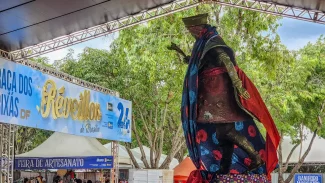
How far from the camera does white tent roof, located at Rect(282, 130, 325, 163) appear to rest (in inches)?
764

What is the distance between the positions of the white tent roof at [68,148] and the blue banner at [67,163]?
0.90 ft

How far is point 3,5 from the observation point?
8531mm

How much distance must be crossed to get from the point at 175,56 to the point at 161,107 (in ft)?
11.1

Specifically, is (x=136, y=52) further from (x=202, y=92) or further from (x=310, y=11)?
(x=202, y=92)

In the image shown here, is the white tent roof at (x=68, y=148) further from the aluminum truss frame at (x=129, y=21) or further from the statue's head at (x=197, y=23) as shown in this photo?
the statue's head at (x=197, y=23)

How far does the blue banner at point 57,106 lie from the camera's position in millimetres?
8984

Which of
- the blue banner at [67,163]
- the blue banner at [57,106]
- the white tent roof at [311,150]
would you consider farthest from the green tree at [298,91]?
the blue banner at [67,163]

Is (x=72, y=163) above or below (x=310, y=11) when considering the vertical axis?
below

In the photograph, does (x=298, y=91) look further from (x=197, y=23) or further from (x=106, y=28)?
(x=197, y=23)

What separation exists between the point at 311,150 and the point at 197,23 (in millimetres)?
15066

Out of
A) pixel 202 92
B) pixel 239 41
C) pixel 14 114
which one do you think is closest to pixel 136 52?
pixel 239 41

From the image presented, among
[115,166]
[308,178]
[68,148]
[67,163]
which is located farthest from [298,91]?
[67,163]

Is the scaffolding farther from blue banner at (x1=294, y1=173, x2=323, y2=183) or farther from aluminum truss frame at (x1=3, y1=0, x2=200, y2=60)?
blue banner at (x1=294, y1=173, x2=323, y2=183)

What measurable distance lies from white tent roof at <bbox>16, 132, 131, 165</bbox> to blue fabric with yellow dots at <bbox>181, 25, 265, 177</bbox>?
24.4 feet
